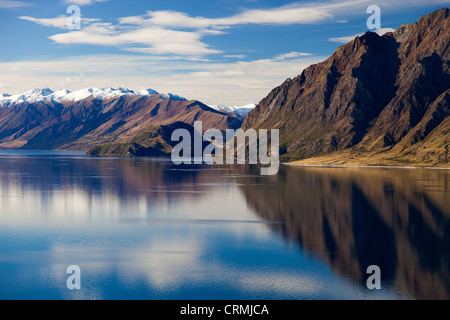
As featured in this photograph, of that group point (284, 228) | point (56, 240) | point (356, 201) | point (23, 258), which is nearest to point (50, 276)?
point (23, 258)

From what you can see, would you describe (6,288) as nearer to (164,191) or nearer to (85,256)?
(85,256)

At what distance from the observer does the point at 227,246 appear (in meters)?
83.5

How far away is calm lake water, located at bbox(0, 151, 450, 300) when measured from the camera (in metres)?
60.1

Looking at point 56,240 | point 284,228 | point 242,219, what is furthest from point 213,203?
point 56,240

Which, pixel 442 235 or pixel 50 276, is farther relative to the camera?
pixel 442 235

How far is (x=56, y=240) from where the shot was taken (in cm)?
8844

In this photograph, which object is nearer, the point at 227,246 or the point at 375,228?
the point at 227,246

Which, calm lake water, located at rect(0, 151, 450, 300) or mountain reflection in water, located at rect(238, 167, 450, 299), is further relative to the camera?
mountain reflection in water, located at rect(238, 167, 450, 299)

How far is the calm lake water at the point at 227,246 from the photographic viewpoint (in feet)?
197

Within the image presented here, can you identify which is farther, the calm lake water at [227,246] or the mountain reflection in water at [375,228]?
the mountain reflection in water at [375,228]

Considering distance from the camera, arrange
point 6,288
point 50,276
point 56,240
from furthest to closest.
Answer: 1. point 56,240
2. point 50,276
3. point 6,288

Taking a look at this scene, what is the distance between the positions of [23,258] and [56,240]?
13463 mm
